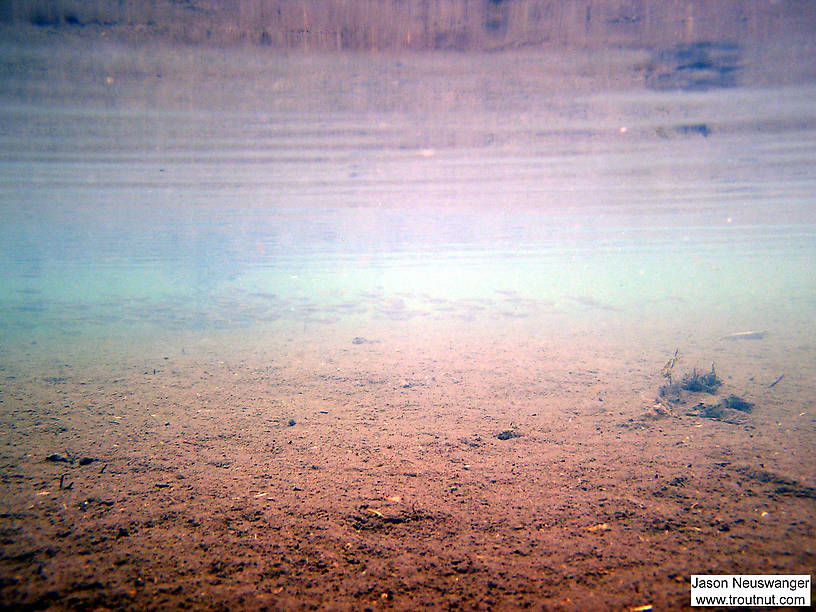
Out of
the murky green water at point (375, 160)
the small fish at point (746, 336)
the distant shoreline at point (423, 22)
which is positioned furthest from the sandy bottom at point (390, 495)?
the small fish at point (746, 336)

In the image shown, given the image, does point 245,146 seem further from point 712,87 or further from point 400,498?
point 712,87

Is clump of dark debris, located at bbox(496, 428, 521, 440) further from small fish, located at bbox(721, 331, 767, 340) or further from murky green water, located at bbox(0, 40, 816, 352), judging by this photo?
small fish, located at bbox(721, 331, 767, 340)

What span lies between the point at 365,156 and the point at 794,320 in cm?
3103

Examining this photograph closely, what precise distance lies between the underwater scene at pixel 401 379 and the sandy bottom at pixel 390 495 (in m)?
0.04

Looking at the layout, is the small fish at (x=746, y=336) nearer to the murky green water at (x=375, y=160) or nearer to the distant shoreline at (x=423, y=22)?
the murky green water at (x=375, y=160)

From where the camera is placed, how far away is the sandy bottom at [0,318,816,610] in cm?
326

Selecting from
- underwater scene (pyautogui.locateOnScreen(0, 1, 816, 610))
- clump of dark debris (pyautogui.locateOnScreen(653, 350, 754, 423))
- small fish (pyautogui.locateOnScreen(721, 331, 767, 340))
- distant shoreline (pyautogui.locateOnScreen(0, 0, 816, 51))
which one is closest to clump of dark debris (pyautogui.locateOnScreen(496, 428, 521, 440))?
underwater scene (pyautogui.locateOnScreen(0, 1, 816, 610))

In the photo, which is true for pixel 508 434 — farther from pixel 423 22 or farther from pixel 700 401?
pixel 423 22

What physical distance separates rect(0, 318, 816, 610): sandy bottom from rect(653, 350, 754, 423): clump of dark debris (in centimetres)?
34

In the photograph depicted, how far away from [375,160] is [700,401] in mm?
12370

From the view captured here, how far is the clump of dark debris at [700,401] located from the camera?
8.05 m

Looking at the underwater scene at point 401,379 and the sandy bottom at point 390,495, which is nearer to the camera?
the sandy bottom at point 390,495

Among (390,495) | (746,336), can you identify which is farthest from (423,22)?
(746,336)

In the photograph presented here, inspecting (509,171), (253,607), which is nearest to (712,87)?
(509,171)
